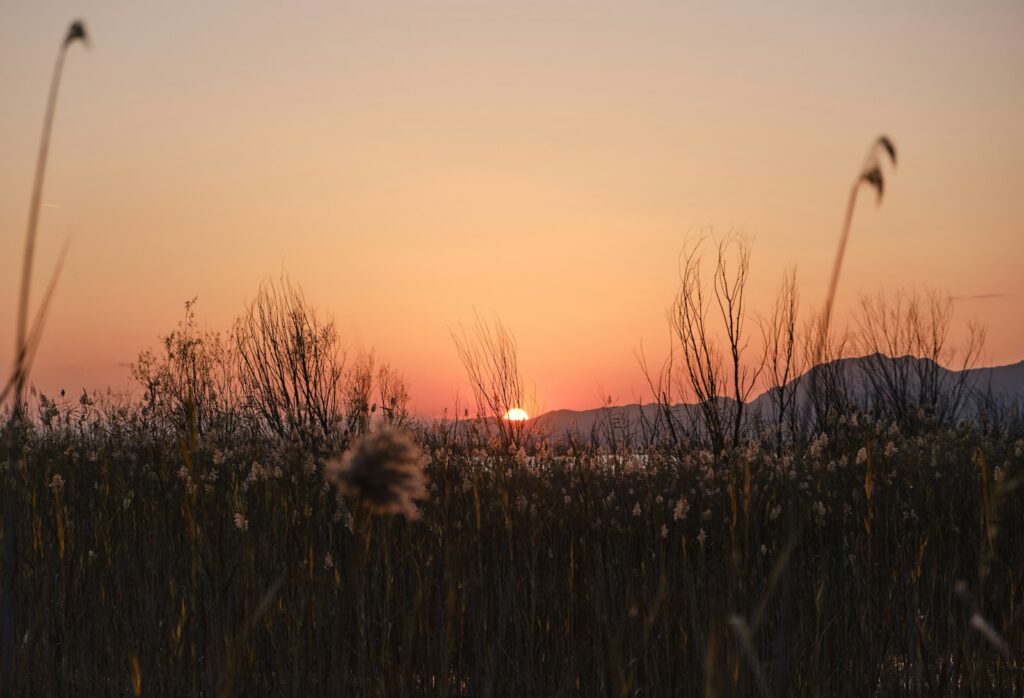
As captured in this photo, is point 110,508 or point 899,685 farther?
point 110,508

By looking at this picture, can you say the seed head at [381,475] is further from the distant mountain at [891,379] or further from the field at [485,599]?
the distant mountain at [891,379]

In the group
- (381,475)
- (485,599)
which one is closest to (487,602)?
(485,599)

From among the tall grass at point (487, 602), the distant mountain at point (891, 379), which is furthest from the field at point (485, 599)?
the distant mountain at point (891, 379)

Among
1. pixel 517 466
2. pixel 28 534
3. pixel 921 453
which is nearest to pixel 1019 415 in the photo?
pixel 921 453

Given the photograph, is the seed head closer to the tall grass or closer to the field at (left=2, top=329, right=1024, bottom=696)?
the field at (left=2, top=329, right=1024, bottom=696)

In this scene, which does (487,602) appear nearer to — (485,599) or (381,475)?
(485,599)

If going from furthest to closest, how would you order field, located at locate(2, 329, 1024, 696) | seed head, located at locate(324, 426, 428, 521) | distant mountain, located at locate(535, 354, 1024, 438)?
1. distant mountain, located at locate(535, 354, 1024, 438)
2. field, located at locate(2, 329, 1024, 696)
3. seed head, located at locate(324, 426, 428, 521)

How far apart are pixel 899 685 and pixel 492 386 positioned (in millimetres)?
8581

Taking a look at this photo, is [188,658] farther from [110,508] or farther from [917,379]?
[917,379]

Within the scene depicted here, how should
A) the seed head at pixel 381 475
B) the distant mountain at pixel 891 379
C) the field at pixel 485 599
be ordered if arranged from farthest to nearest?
the distant mountain at pixel 891 379 → the field at pixel 485 599 → the seed head at pixel 381 475

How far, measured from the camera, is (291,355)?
12.4 meters

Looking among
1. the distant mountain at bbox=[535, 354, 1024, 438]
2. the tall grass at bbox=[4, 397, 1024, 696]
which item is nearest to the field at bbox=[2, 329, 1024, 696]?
the tall grass at bbox=[4, 397, 1024, 696]

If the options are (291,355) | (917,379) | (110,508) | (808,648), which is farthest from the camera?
(917,379)

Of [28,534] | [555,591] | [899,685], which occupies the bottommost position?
[899,685]
